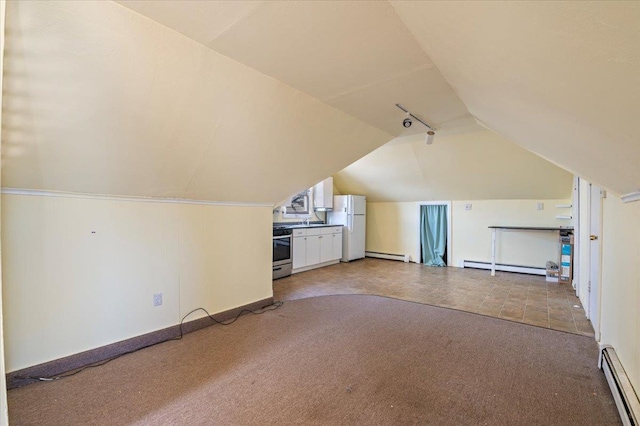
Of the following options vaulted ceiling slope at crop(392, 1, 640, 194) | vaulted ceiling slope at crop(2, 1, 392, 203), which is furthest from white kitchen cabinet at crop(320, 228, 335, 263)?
vaulted ceiling slope at crop(392, 1, 640, 194)

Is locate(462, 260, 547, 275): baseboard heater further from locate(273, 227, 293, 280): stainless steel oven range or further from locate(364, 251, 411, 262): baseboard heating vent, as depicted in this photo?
locate(273, 227, 293, 280): stainless steel oven range

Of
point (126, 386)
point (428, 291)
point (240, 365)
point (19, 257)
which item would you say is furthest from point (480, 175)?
point (19, 257)

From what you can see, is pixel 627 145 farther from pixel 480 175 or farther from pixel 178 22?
pixel 480 175

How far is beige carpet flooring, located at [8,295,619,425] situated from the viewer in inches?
70.1

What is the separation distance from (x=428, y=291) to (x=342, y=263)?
2.63 meters

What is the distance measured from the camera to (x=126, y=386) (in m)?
2.05

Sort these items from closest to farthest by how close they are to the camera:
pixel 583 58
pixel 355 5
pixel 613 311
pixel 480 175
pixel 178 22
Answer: pixel 583 58 < pixel 355 5 < pixel 178 22 < pixel 613 311 < pixel 480 175

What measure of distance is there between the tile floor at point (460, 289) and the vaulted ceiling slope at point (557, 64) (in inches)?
88.7

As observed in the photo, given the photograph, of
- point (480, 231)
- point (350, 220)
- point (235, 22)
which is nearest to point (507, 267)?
point (480, 231)

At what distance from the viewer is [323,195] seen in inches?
269

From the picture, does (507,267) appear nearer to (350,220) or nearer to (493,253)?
(493,253)

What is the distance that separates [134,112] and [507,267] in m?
6.64

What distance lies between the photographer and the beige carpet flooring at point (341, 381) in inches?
70.1

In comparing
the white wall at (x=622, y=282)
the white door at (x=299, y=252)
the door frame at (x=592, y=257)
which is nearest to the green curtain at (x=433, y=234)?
the door frame at (x=592, y=257)
